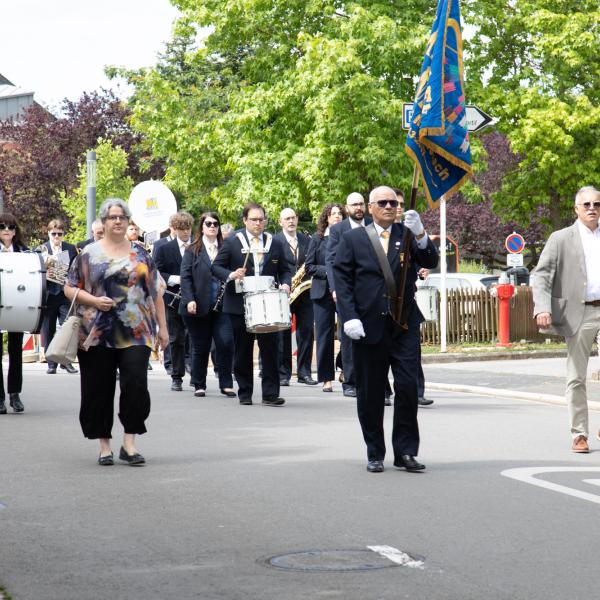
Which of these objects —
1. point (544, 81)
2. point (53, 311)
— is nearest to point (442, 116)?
point (53, 311)

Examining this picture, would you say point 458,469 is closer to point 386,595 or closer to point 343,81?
point 386,595

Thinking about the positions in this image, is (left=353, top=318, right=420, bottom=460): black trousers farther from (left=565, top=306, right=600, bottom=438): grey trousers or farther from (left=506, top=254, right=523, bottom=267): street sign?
(left=506, top=254, right=523, bottom=267): street sign

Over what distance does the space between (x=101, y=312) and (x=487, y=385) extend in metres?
7.86

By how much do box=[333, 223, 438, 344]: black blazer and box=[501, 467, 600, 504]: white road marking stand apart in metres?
Result: 1.22

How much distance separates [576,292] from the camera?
9.82 m

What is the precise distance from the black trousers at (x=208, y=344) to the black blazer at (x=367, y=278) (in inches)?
233

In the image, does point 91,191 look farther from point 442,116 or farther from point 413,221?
point 413,221

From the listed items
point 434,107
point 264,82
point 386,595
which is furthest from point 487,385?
point 264,82

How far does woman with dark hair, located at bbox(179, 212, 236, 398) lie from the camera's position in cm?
1471

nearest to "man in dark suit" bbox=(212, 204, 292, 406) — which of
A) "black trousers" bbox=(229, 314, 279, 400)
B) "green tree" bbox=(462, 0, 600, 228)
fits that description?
"black trousers" bbox=(229, 314, 279, 400)

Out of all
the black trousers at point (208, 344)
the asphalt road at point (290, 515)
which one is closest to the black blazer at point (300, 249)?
the black trousers at point (208, 344)

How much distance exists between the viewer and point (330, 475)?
28.1 feet

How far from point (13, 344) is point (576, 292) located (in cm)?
565

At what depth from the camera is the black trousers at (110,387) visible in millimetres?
9078
